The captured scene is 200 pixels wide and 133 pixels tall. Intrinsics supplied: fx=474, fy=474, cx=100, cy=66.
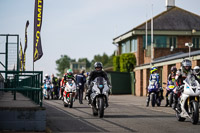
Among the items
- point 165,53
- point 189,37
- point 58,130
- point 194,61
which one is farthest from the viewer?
point 189,37

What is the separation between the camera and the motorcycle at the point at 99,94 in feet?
47.7

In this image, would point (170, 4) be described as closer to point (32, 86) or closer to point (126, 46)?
point (126, 46)

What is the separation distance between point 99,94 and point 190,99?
3.30m

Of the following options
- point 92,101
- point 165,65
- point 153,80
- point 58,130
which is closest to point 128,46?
point 165,65

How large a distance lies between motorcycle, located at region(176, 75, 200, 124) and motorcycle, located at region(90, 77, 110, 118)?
2.74 metres

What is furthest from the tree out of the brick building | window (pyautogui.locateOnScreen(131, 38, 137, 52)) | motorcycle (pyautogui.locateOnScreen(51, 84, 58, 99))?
motorcycle (pyautogui.locateOnScreen(51, 84, 58, 99))

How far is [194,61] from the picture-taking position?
29.5 metres

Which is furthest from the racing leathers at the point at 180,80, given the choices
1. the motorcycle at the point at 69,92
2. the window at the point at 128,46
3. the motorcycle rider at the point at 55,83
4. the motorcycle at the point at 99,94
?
the window at the point at 128,46

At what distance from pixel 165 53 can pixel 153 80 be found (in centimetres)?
2717

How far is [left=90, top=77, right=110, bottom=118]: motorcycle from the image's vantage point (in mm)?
14542

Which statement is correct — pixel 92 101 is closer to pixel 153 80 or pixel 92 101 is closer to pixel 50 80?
pixel 153 80

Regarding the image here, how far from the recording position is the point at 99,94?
14.7 meters

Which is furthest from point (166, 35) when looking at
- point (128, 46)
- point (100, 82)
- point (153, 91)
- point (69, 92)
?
point (100, 82)

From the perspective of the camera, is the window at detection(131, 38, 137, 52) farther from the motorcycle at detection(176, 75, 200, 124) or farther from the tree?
the tree
